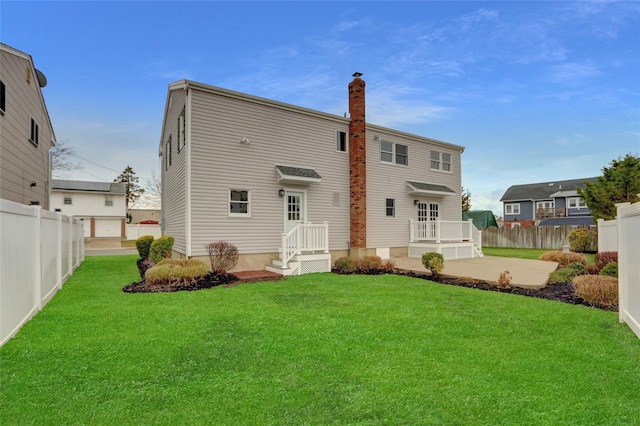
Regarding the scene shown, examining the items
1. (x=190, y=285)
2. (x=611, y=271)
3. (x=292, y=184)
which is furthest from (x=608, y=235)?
(x=190, y=285)

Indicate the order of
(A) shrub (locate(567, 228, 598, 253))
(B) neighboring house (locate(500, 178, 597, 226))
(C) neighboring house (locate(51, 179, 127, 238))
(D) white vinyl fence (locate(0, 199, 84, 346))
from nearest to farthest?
(D) white vinyl fence (locate(0, 199, 84, 346)) < (A) shrub (locate(567, 228, 598, 253)) < (C) neighboring house (locate(51, 179, 127, 238)) < (B) neighboring house (locate(500, 178, 597, 226))

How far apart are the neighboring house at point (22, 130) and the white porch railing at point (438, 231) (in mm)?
14691

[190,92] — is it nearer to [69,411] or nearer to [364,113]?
[364,113]

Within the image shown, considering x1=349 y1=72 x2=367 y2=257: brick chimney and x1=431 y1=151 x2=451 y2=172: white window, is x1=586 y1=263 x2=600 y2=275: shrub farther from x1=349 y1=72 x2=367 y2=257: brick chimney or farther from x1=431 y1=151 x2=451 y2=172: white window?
x1=431 y1=151 x2=451 y2=172: white window

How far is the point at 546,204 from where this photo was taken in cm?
4003

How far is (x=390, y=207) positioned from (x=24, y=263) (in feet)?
42.2

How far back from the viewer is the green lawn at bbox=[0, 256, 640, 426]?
2.84m

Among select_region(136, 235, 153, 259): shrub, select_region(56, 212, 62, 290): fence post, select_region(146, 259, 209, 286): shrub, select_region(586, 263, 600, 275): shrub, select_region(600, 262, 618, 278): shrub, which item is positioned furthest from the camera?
select_region(136, 235, 153, 259): shrub

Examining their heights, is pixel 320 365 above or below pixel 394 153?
below

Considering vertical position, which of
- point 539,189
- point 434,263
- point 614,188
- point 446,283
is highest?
point 539,189

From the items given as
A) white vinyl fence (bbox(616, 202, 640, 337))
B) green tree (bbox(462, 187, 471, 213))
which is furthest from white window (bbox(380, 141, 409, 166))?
green tree (bbox(462, 187, 471, 213))

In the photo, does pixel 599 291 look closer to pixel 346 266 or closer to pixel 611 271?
pixel 611 271

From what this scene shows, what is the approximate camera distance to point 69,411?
285 cm

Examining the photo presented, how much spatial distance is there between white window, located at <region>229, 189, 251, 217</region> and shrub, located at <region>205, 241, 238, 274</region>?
1.20 m
